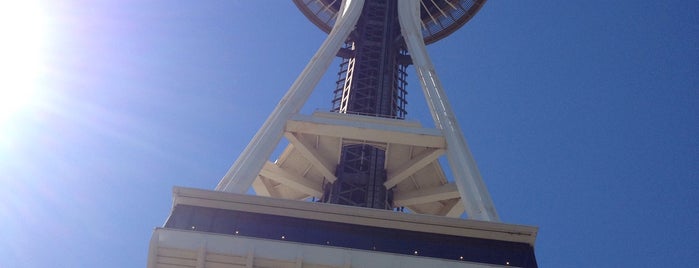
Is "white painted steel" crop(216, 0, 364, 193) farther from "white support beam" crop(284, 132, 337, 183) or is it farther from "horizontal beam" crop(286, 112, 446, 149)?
"white support beam" crop(284, 132, 337, 183)

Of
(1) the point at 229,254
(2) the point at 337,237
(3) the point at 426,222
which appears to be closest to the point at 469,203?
(3) the point at 426,222

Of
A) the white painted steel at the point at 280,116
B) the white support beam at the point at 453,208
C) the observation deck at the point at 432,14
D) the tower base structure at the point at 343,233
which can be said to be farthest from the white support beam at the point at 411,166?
the observation deck at the point at 432,14

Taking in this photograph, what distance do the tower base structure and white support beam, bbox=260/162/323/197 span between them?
367 inches

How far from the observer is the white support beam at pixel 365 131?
1264 inches

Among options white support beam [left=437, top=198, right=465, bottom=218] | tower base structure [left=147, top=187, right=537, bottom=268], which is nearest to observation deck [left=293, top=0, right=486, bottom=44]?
white support beam [left=437, top=198, right=465, bottom=218]

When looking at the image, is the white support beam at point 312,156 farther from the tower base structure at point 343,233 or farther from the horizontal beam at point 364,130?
the tower base structure at point 343,233

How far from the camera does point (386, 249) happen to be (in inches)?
979

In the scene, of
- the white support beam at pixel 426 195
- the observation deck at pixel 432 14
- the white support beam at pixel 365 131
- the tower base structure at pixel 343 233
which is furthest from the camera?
the observation deck at pixel 432 14

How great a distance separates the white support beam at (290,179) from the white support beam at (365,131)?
308 cm

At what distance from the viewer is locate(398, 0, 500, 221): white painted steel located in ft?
94.4

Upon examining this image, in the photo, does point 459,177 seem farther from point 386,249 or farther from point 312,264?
point 312,264

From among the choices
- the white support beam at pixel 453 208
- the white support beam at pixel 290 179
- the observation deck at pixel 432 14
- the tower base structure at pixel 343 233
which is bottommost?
the tower base structure at pixel 343 233

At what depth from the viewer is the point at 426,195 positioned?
36.1 meters

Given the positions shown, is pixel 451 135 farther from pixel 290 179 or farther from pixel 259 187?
pixel 259 187
